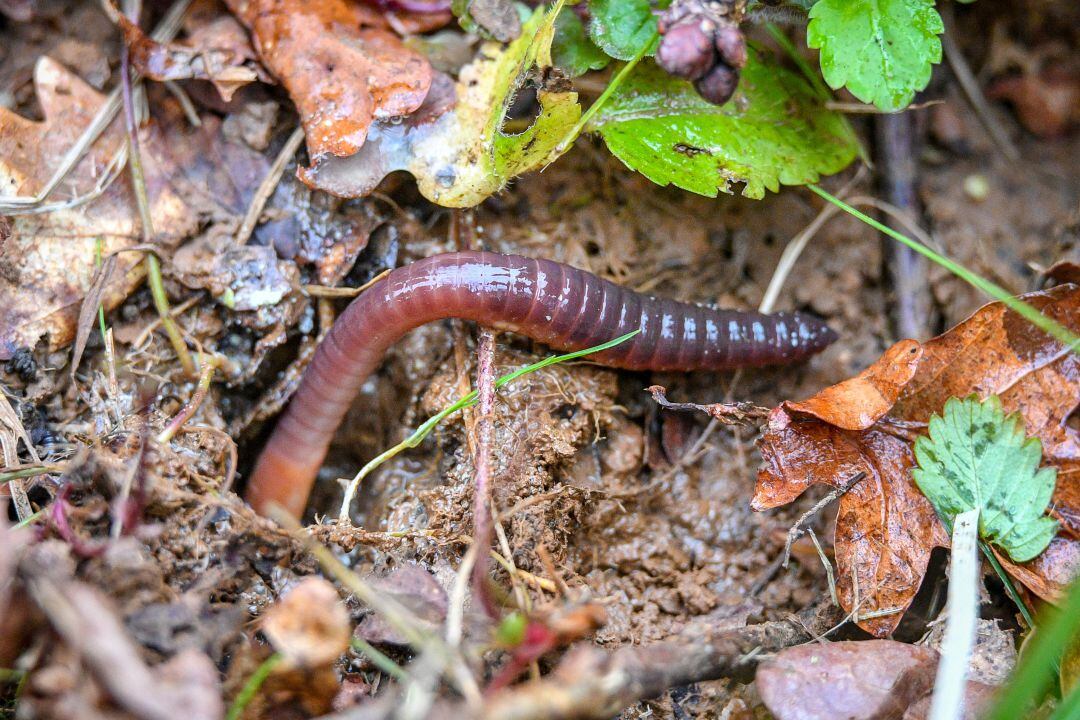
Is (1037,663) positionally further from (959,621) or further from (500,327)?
(500,327)

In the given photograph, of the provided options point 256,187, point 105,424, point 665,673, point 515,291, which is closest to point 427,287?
point 515,291

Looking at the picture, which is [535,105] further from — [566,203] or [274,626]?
[274,626]

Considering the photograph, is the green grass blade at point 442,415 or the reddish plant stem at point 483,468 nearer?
the reddish plant stem at point 483,468

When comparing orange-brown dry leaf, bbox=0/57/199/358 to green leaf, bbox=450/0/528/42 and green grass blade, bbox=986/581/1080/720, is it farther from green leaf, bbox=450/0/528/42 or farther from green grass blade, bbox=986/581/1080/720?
green grass blade, bbox=986/581/1080/720

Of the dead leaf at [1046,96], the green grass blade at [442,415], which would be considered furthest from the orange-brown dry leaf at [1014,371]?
the dead leaf at [1046,96]

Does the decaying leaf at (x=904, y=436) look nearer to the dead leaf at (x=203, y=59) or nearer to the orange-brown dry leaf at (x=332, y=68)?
the orange-brown dry leaf at (x=332, y=68)

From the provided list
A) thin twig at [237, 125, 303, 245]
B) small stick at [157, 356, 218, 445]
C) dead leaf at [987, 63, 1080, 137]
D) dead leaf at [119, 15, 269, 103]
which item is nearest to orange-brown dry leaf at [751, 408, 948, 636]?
small stick at [157, 356, 218, 445]
